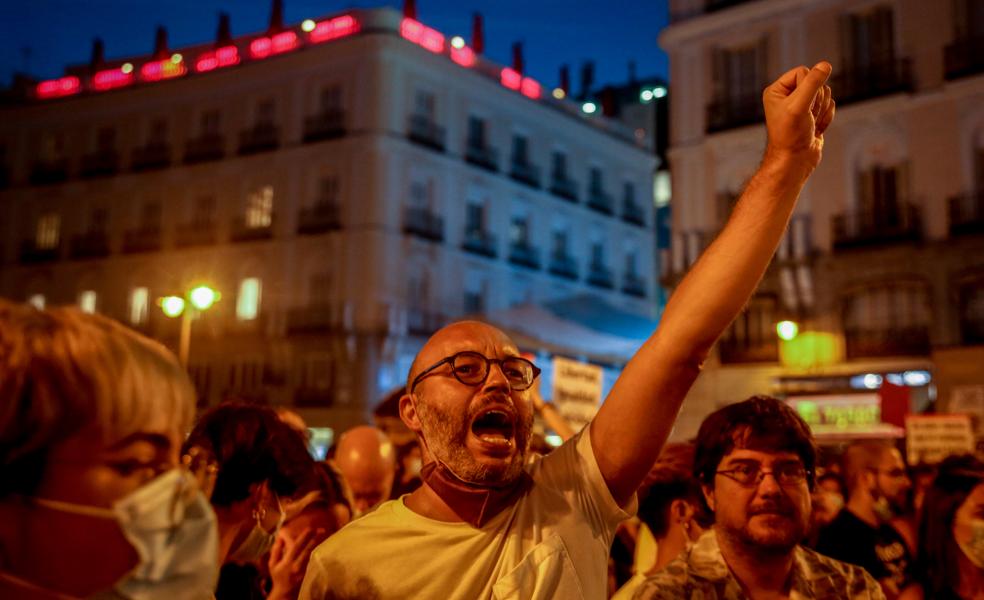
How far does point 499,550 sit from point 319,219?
31449 millimetres

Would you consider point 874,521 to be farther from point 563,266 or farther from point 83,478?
point 563,266

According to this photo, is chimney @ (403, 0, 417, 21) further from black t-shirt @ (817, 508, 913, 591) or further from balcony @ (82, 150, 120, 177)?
black t-shirt @ (817, 508, 913, 591)

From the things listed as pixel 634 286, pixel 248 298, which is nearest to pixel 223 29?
pixel 248 298

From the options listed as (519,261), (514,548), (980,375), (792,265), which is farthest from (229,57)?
(514,548)

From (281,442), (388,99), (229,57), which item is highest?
(229,57)

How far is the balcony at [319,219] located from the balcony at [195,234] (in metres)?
4.11

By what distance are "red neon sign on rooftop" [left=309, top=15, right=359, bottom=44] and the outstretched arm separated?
32.3m

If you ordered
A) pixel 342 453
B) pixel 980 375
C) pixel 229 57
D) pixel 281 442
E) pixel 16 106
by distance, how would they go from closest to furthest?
pixel 281 442 < pixel 342 453 < pixel 980 375 < pixel 229 57 < pixel 16 106

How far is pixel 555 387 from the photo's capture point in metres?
8.68

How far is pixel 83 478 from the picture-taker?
1541 millimetres

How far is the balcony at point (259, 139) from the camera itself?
34.5 metres

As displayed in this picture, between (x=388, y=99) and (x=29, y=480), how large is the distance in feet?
105

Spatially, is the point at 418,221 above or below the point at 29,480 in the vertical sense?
above

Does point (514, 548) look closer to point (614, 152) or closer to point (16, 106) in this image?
point (614, 152)
